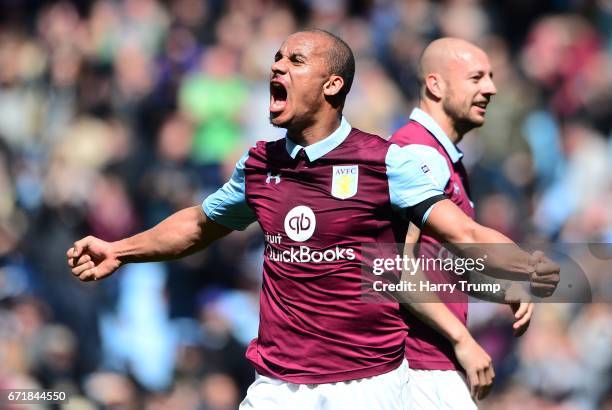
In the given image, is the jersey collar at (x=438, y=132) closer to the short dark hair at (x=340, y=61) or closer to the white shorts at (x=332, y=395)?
the short dark hair at (x=340, y=61)

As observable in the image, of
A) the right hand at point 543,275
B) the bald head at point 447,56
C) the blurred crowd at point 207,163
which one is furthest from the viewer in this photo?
the blurred crowd at point 207,163

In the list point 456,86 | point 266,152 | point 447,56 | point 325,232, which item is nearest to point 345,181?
point 325,232

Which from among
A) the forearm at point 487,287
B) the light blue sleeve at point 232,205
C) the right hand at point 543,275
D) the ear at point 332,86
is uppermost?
the ear at point 332,86

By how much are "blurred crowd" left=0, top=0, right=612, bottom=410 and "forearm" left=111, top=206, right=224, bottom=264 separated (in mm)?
3979

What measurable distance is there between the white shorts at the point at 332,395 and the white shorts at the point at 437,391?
59cm

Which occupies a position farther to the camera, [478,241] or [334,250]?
[334,250]

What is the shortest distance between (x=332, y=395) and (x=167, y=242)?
1.19m

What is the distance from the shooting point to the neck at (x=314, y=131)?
557cm

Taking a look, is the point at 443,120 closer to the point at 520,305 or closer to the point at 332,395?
the point at 520,305

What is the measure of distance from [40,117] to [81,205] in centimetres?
188

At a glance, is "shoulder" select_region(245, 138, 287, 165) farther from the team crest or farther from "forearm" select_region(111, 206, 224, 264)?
"forearm" select_region(111, 206, 224, 264)

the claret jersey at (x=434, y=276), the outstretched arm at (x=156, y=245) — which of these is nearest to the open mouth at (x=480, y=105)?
the claret jersey at (x=434, y=276)

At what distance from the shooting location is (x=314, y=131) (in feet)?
18.3

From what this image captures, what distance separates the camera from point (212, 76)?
40.6 ft
